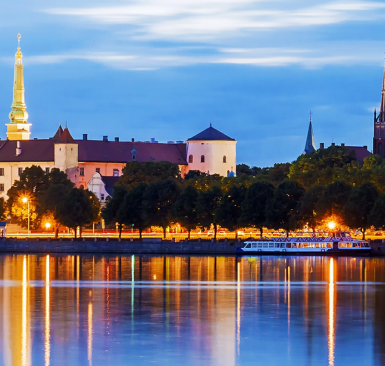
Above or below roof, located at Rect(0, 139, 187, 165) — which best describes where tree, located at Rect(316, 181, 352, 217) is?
below

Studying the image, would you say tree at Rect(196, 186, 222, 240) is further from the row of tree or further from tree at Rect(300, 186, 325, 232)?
the row of tree

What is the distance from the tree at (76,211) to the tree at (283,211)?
18.4m

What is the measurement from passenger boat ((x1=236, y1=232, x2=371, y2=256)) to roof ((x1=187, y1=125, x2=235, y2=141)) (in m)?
92.1

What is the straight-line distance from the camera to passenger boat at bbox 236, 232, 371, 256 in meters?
90.1

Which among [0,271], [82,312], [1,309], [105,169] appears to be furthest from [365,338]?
[105,169]

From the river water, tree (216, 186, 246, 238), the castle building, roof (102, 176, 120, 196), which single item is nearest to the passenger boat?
tree (216, 186, 246, 238)

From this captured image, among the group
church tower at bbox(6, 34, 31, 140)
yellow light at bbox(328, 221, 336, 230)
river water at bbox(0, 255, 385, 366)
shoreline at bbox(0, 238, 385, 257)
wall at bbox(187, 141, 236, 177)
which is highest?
church tower at bbox(6, 34, 31, 140)

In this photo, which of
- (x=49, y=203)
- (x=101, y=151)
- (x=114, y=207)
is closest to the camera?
(x=114, y=207)

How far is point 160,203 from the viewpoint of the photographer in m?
107

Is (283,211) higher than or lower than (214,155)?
lower

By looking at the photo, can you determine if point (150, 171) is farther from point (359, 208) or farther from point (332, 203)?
point (359, 208)

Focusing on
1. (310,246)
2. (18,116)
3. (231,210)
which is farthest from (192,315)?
(18,116)

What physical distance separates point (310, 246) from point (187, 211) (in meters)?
13.3

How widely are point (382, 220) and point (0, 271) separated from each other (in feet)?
107
